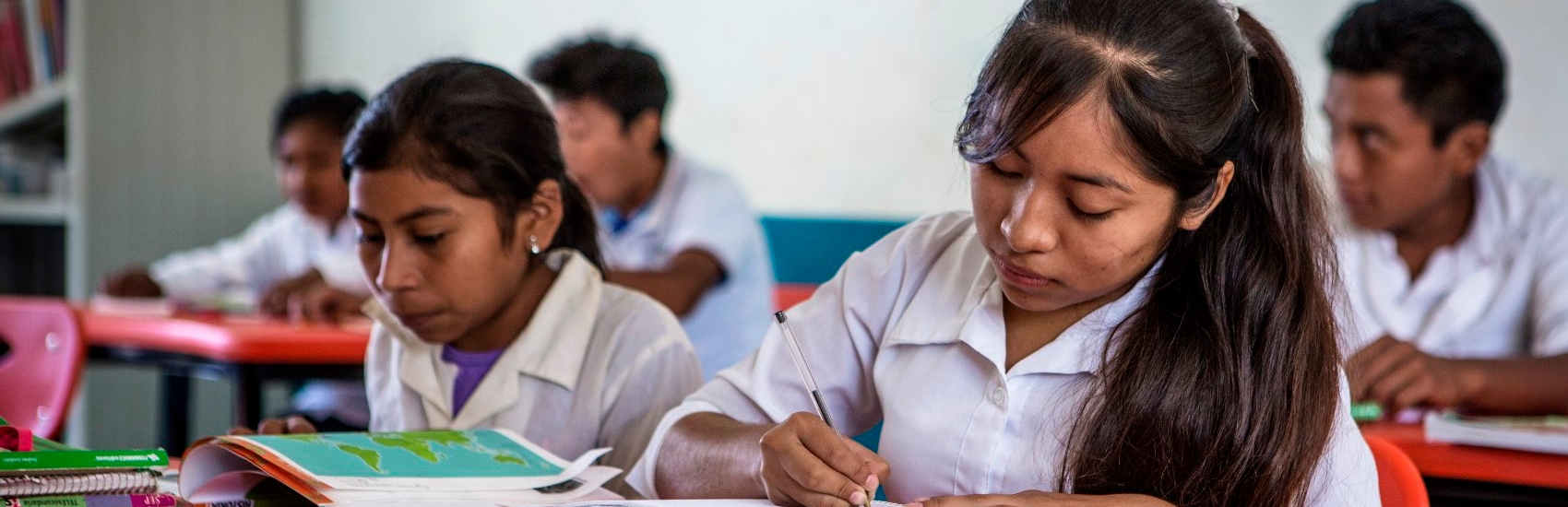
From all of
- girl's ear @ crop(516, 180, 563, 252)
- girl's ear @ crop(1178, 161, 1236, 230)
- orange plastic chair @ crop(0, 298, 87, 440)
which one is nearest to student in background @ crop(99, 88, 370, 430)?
orange plastic chair @ crop(0, 298, 87, 440)

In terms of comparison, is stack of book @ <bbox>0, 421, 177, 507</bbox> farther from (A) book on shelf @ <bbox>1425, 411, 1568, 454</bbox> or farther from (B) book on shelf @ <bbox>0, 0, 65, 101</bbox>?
(B) book on shelf @ <bbox>0, 0, 65, 101</bbox>

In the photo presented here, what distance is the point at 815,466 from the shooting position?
0.96 meters

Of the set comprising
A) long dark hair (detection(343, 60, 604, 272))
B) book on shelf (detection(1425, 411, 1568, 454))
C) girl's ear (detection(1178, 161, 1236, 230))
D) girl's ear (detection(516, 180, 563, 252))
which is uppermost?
girl's ear (detection(1178, 161, 1236, 230))

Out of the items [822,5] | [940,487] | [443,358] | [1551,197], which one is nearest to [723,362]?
[822,5]

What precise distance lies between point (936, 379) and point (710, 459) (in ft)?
0.63

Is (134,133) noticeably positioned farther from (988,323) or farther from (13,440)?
(988,323)

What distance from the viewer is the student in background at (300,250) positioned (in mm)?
3025

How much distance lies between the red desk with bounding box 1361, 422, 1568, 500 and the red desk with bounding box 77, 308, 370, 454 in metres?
1.64

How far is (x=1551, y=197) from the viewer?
212 centimetres

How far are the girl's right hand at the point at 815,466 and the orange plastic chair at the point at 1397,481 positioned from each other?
405mm

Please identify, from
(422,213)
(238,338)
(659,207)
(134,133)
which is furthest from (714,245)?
(134,133)

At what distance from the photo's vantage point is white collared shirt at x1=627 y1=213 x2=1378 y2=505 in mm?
1090

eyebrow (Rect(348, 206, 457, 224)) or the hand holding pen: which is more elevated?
eyebrow (Rect(348, 206, 457, 224))

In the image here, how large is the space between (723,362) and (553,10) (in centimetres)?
158
